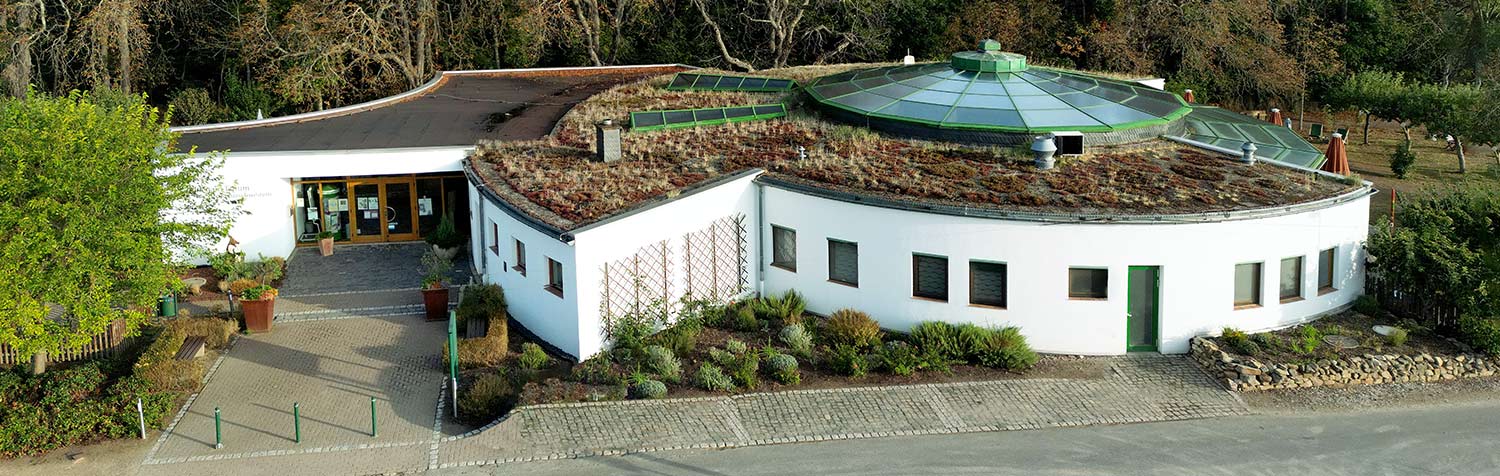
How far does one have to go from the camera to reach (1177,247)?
23.1 m

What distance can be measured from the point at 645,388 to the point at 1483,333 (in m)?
13.5

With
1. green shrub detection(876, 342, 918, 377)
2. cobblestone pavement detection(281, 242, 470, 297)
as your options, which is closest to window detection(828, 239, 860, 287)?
green shrub detection(876, 342, 918, 377)

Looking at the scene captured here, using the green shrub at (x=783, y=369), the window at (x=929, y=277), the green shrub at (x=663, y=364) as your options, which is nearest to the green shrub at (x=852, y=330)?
the window at (x=929, y=277)

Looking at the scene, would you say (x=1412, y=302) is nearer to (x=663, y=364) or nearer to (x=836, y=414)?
(x=836, y=414)

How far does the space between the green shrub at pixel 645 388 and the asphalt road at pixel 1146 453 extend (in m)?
Result: 1.99

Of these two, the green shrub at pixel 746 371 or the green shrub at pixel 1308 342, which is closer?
the green shrub at pixel 746 371

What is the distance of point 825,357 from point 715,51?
31311 mm

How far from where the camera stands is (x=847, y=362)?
2269 centimetres

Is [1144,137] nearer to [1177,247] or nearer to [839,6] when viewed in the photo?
[1177,247]

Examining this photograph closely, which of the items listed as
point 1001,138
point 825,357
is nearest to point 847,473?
point 825,357

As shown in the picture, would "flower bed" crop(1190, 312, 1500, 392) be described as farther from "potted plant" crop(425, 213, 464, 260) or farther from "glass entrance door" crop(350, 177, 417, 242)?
"glass entrance door" crop(350, 177, 417, 242)

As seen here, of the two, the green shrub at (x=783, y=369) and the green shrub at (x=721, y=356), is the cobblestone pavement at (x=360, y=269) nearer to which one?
the green shrub at (x=721, y=356)

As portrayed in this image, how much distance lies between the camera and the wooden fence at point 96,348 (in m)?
23.3

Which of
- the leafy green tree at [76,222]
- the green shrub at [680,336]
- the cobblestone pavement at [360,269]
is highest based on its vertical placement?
the leafy green tree at [76,222]
